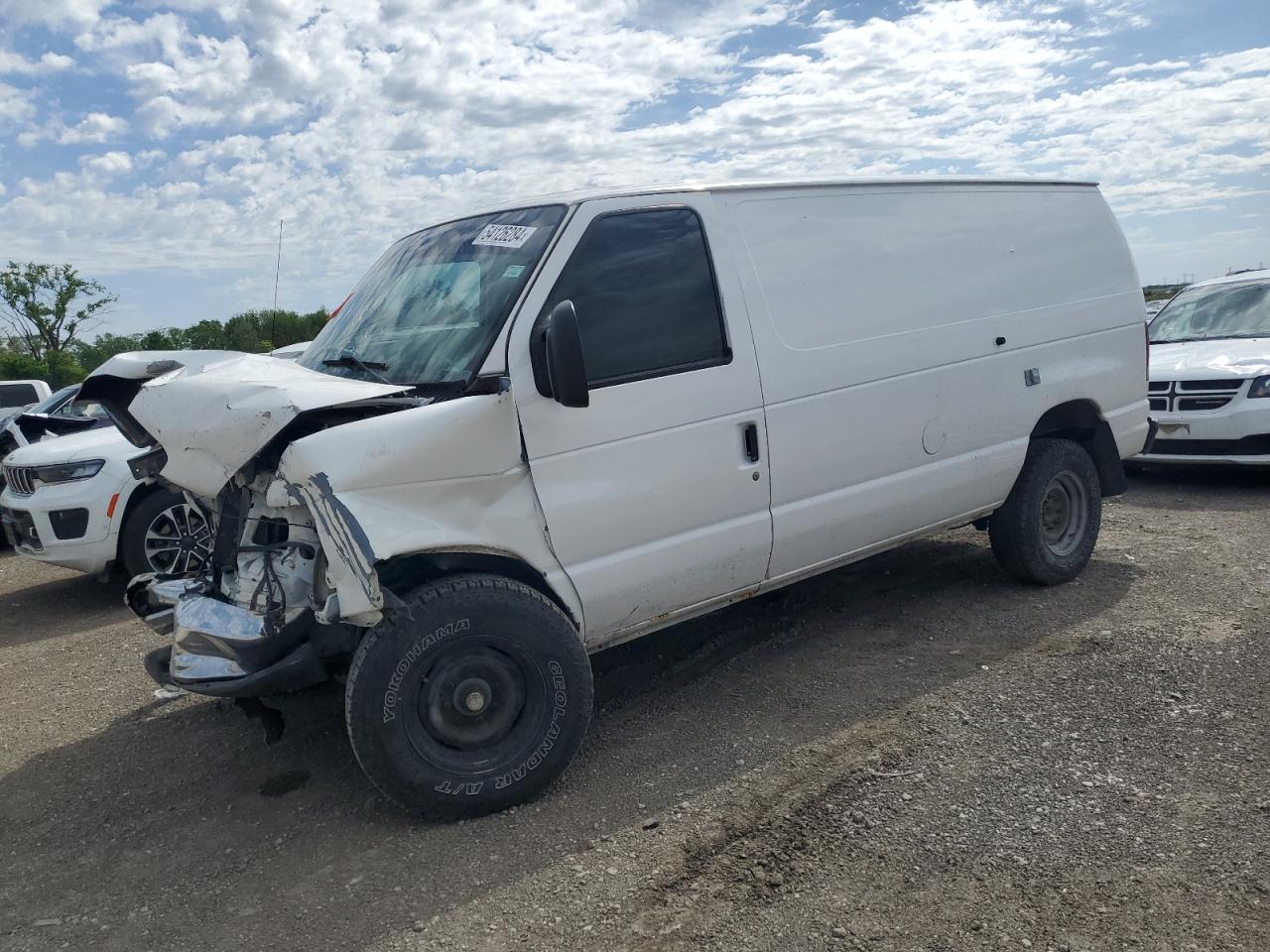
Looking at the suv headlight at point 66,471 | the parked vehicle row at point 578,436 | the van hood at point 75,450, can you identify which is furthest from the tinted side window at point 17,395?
the parked vehicle row at point 578,436

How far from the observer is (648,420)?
393 cm

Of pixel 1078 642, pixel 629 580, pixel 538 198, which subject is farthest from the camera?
pixel 1078 642

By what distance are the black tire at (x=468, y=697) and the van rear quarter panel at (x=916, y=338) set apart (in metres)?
1.24

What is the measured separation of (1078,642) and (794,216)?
2.47m

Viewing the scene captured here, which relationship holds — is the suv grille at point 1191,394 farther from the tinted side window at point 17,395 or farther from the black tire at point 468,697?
the tinted side window at point 17,395

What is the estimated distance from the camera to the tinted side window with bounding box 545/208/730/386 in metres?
3.90

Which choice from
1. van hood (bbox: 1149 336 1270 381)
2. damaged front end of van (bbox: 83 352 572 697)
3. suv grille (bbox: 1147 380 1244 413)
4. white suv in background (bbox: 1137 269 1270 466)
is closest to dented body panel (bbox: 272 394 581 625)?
damaged front end of van (bbox: 83 352 572 697)

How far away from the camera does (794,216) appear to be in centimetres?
453

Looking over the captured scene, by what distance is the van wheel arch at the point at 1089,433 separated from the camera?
5594 millimetres

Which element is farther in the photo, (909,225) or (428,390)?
(909,225)

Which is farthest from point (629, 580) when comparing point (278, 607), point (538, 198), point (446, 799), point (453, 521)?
point (538, 198)

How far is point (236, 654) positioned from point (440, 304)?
61.3 inches

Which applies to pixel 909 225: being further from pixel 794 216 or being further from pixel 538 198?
pixel 538 198

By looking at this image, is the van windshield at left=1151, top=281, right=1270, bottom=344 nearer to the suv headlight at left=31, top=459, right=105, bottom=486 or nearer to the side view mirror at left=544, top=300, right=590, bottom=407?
the side view mirror at left=544, top=300, right=590, bottom=407
